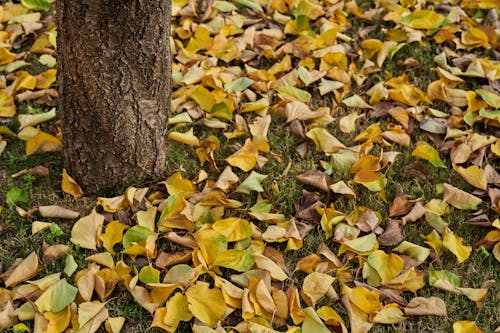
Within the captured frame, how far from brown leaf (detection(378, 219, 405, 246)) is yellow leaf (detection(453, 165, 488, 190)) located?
0.45m

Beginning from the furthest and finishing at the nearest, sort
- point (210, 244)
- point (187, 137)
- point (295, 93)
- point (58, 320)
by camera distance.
A: point (295, 93) → point (187, 137) → point (210, 244) → point (58, 320)

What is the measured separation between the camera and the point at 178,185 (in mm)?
2957

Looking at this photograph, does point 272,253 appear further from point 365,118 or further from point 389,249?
point 365,118

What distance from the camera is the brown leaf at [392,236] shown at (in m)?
2.81

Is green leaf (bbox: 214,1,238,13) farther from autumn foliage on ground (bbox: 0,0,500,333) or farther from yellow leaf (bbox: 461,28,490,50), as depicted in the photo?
yellow leaf (bbox: 461,28,490,50)

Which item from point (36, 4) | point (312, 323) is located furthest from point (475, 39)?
point (36, 4)

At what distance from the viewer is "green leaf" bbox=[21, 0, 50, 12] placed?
154 inches

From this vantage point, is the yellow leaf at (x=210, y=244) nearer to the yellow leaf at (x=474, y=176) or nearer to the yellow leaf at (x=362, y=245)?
the yellow leaf at (x=362, y=245)

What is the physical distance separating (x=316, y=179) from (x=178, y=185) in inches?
23.4

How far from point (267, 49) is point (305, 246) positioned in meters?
1.28

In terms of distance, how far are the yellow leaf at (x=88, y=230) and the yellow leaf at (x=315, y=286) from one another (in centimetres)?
84

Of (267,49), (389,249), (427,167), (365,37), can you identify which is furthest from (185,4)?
(389,249)

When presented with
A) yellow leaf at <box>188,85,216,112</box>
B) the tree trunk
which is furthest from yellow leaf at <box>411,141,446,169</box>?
the tree trunk

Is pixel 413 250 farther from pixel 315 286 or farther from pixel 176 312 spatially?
pixel 176 312
